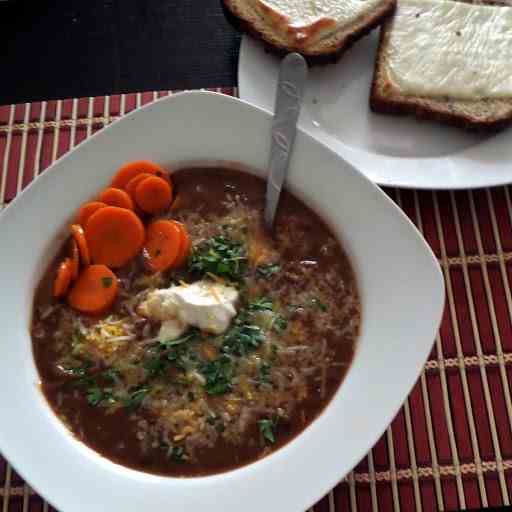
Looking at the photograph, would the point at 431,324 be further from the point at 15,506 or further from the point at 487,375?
the point at 15,506

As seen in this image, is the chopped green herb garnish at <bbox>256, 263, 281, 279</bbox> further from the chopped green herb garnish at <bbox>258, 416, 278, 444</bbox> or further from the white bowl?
the chopped green herb garnish at <bbox>258, 416, 278, 444</bbox>

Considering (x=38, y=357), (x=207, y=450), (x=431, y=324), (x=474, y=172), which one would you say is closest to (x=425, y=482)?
(x=431, y=324)

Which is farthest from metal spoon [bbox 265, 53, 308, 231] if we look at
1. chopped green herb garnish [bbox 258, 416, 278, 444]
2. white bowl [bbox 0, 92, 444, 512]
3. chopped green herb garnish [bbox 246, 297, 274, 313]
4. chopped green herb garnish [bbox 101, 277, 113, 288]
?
chopped green herb garnish [bbox 258, 416, 278, 444]

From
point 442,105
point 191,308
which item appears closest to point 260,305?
point 191,308

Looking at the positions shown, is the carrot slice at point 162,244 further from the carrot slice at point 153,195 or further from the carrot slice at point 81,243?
the carrot slice at point 81,243

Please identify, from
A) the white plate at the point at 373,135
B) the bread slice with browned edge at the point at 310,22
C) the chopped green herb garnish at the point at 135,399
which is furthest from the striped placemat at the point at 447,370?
the bread slice with browned edge at the point at 310,22

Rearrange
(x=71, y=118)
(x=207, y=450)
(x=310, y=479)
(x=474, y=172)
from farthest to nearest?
(x=71, y=118), (x=474, y=172), (x=207, y=450), (x=310, y=479)
